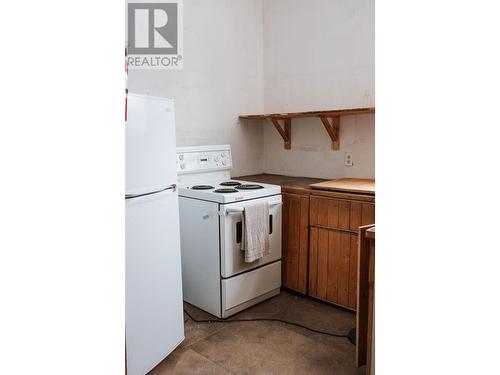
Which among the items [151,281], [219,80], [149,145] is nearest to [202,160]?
[219,80]

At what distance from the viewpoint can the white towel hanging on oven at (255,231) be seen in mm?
2664

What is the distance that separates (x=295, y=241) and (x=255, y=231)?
0.44 metres

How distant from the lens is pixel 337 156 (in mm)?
3279

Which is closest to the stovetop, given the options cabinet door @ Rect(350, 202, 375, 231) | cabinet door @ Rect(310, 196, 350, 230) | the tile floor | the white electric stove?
the white electric stove

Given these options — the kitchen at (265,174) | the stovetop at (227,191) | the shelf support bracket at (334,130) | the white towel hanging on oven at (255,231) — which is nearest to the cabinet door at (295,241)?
the kitchen at (265,174)

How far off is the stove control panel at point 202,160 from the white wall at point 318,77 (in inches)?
22.6

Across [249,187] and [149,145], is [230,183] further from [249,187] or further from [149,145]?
[149,145]

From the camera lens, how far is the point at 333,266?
9.14 feet

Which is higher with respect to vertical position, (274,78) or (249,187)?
(274,78)

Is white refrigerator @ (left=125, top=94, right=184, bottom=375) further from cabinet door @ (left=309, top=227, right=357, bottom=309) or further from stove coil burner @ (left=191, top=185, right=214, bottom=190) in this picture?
cabinet door @ (left=309, top=227, right=357, bottom=309)
